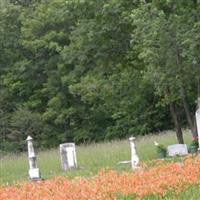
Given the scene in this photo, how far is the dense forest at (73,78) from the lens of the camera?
26.1 m

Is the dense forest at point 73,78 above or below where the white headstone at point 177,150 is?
above

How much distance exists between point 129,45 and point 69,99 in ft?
71.3

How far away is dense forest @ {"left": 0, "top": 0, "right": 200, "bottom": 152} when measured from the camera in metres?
26.1

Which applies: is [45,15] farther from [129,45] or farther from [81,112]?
[129,45]

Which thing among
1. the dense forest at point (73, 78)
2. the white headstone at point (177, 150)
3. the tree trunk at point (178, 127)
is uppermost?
the dense forest at point (73, 78)

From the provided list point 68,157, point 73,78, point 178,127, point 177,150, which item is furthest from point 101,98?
point 177,150

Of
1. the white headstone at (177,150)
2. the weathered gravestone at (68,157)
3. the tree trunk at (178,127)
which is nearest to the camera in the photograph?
the white headstone at (177,150)

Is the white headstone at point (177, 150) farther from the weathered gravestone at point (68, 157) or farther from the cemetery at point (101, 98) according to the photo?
the weathered gravestone at point (68, 157)

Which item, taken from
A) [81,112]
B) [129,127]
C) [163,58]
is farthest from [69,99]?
[163,58]

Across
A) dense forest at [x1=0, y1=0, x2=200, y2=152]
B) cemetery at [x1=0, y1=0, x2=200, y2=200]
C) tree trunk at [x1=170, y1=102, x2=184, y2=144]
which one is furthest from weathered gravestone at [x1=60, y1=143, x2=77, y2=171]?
dense forest at [x1=0, y1=0, x2=200, y2=152]

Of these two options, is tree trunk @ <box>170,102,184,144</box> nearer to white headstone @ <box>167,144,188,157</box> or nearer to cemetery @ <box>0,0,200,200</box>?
cemetery @ <box>0,0,200,200</box>

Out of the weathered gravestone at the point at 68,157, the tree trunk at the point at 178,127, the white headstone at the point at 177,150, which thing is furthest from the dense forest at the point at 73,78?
the weathered gravestone at the point at 68,157

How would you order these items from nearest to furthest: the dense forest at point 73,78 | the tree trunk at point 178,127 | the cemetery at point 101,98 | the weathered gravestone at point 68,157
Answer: the cemetery at point 101,98, the weathered gravestone at point 68,157, the tree trunk at point 178,127, the dense forest at point 73,78

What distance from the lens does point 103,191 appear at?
11.3 meters
